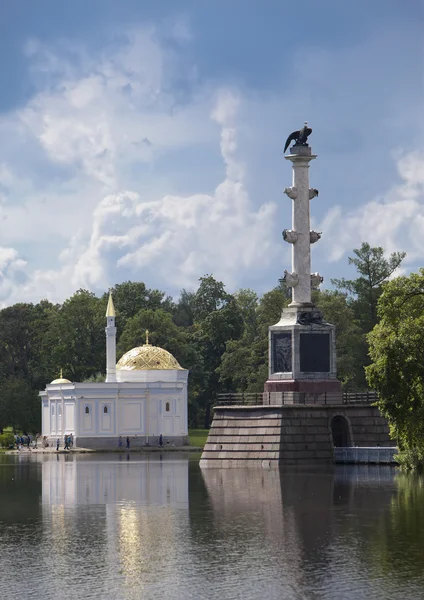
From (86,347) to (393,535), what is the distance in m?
91.0

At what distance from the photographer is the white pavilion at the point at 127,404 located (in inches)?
3878

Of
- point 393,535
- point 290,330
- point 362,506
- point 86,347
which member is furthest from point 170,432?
point 393,535

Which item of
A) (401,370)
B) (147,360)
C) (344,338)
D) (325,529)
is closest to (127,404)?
(147,360)

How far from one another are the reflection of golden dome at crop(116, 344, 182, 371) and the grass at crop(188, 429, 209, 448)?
632 centimetres

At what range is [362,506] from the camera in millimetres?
37500

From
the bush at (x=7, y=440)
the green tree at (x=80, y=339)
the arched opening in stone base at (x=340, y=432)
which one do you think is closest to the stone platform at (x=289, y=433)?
the arched opening in stone base at (x=340, y=432)

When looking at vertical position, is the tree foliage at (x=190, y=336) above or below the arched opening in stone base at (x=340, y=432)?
above

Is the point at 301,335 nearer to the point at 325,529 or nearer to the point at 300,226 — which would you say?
the point at 300,226

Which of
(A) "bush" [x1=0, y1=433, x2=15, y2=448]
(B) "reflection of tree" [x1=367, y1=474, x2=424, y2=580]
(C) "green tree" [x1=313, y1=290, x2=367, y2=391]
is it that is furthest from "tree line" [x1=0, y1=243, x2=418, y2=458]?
(B) "reflection of tree" [x1=367, y1=474, x2=424, y2=580]

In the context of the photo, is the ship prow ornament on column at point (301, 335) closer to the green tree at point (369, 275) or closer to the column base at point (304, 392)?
the column base at point (304, 392)

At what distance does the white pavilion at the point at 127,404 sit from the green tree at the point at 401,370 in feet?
176

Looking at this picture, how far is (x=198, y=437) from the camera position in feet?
370

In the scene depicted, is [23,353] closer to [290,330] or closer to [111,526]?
[290,330]

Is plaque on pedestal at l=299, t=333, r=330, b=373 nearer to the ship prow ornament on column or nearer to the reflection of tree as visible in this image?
the ship prow ornament on column
